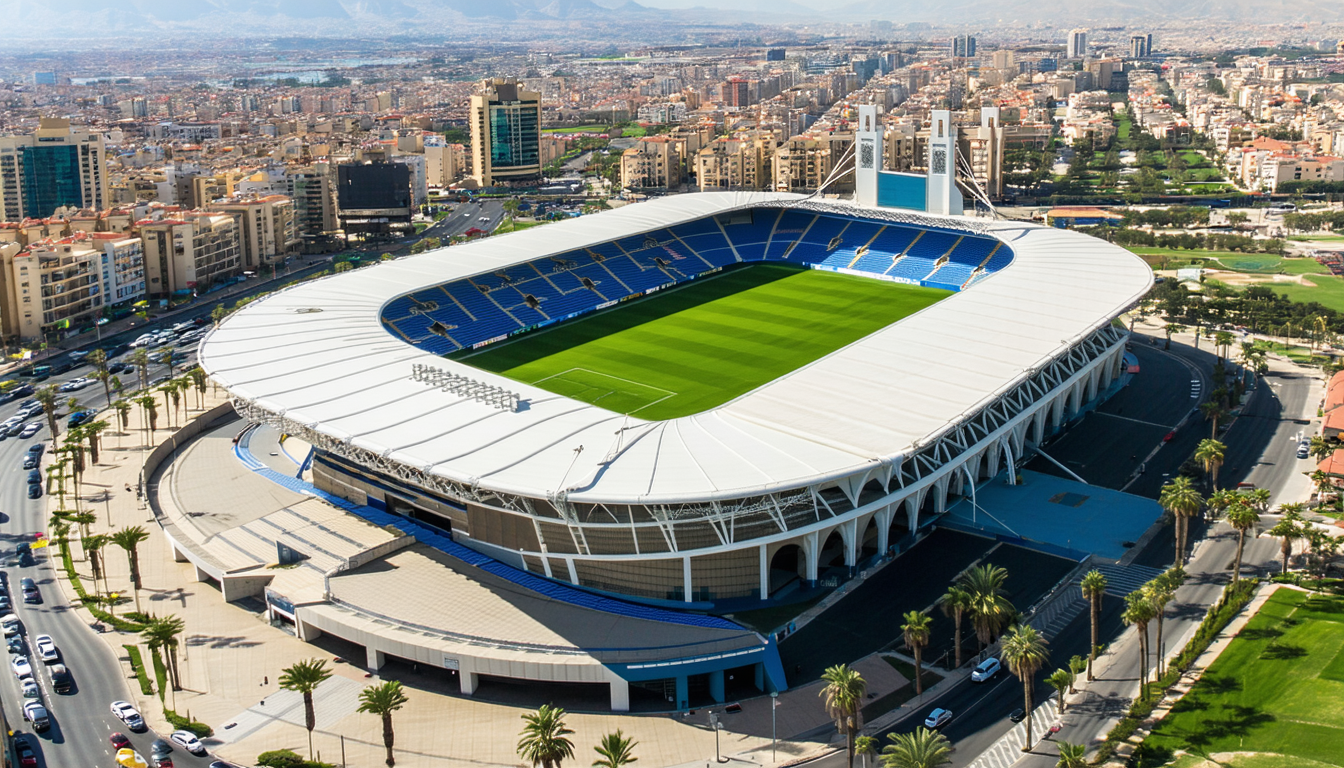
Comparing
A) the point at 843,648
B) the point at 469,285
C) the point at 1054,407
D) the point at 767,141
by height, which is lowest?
the point at 843,648

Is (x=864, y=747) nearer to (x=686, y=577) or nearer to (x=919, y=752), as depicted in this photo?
(x=919, y=752)

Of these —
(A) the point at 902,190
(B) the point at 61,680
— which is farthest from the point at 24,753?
(A) the point at 902,190

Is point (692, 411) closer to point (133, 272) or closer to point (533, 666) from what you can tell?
point (533, 666)

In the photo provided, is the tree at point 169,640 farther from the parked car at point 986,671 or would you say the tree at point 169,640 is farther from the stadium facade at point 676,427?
the parked car at point 986,671

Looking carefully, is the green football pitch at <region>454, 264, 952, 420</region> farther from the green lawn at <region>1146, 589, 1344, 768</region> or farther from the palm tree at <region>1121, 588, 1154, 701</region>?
the green lawn at <region>1146, 589, 1344, 768</region>

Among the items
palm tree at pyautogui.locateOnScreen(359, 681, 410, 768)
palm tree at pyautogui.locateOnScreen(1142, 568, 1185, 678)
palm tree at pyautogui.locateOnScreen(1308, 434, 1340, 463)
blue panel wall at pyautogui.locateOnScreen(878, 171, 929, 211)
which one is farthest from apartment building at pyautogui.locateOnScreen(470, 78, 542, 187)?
palm tree at pyautogui.locateOnScreen(359, 681, 410, 768)

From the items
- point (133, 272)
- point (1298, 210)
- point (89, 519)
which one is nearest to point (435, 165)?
point (133, 272)
